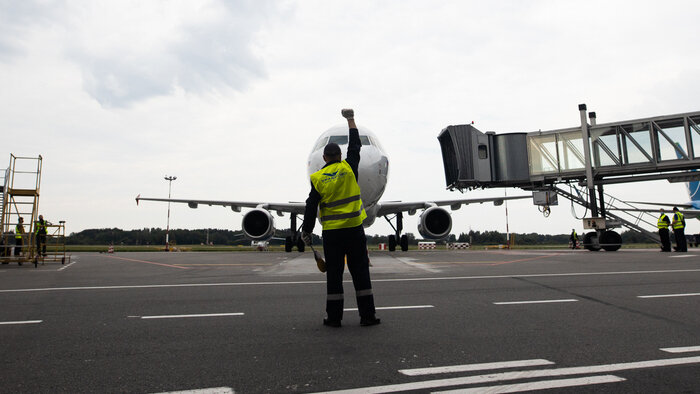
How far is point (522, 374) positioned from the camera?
2.48 m

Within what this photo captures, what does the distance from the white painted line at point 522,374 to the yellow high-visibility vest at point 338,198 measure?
2063mm

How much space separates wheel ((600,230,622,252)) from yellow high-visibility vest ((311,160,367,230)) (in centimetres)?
1748

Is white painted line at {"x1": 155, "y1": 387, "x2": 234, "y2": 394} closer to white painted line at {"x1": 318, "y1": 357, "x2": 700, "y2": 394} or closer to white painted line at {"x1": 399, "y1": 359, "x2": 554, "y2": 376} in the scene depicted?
white painted line at {"x1": 318, "y1": 357, "x2": 700, "y2": 394}

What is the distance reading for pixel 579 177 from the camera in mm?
19281

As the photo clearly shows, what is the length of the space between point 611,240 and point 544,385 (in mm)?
18596

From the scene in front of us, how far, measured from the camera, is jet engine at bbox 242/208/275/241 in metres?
16.4

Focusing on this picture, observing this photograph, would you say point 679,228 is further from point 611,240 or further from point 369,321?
point 369,321

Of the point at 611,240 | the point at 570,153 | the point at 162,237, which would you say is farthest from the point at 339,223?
the point at 162,237

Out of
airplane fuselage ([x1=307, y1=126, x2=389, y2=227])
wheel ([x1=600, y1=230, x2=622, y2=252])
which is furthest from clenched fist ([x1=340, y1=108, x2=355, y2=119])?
wheel ([x1=600, y1=230, x2=622, y2=252])

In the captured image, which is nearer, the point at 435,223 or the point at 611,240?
the point at 435,223

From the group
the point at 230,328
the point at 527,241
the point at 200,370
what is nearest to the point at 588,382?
the point at 200,370

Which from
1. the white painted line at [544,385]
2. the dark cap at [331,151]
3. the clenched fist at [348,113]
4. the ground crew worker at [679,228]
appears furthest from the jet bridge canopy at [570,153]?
the white painted line at [544,385]

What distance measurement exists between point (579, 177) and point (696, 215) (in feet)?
67.3

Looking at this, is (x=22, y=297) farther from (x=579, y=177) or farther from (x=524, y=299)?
(x=579, y=177)
